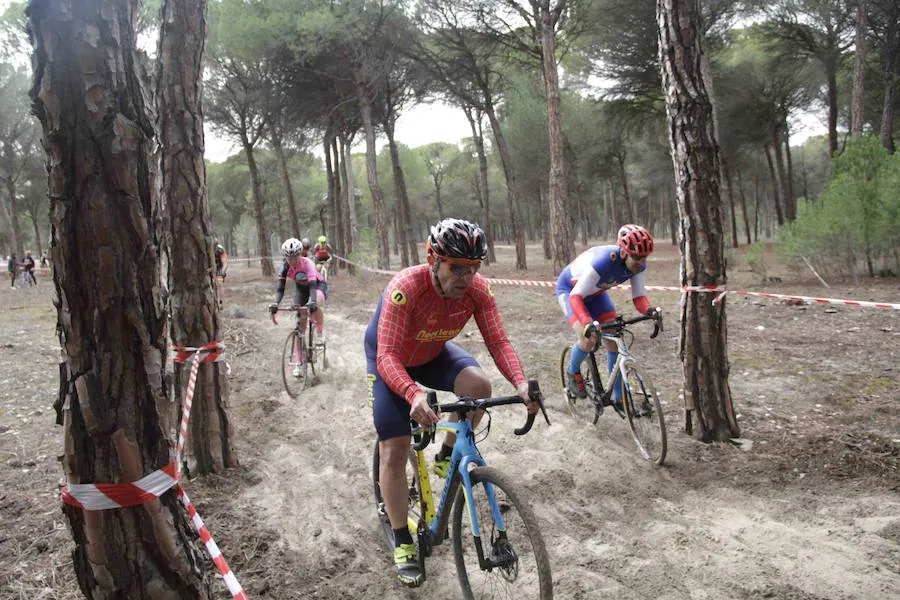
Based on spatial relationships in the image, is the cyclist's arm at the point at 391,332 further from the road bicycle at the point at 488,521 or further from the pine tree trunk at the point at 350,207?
the pine tree trunk at the point at 350,207

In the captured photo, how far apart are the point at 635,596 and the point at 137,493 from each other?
104 inches

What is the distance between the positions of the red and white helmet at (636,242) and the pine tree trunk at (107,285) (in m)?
4.15

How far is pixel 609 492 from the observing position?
14.7 ft

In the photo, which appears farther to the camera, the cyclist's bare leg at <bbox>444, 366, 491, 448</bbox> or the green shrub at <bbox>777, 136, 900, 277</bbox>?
the green shrub at <bbox>777, 136, 900, 277</bbox>

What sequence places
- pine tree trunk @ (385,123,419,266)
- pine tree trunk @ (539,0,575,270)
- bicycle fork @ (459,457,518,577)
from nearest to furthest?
bicycle fork @ (459,457,518,577) < pine tree trunk @ (539,0,575,270) < pine tree trunk @ (385,123,419,266)

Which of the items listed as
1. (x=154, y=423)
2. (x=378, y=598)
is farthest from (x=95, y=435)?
(x=378, y=598)

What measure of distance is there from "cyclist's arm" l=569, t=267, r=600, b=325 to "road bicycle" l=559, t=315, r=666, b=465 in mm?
232

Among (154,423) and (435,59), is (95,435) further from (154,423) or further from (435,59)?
(435,59)

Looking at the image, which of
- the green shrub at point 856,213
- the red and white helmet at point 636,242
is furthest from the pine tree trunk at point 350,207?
the red and white helmet at point 636,242

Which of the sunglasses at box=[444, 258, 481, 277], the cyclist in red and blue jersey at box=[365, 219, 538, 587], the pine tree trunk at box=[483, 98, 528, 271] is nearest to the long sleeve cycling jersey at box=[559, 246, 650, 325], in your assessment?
the cyclist in red and blue jersey at box=[365, 219, 538, 587]

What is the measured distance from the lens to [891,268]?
44.9 feet

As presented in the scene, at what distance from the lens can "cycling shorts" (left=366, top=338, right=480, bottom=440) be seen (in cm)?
336

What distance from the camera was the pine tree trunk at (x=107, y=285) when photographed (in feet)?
6.21

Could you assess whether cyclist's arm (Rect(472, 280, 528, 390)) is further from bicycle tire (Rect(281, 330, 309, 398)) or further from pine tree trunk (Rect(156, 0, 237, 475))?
bicycle tire (Rect(281, 330, 309, 398))
